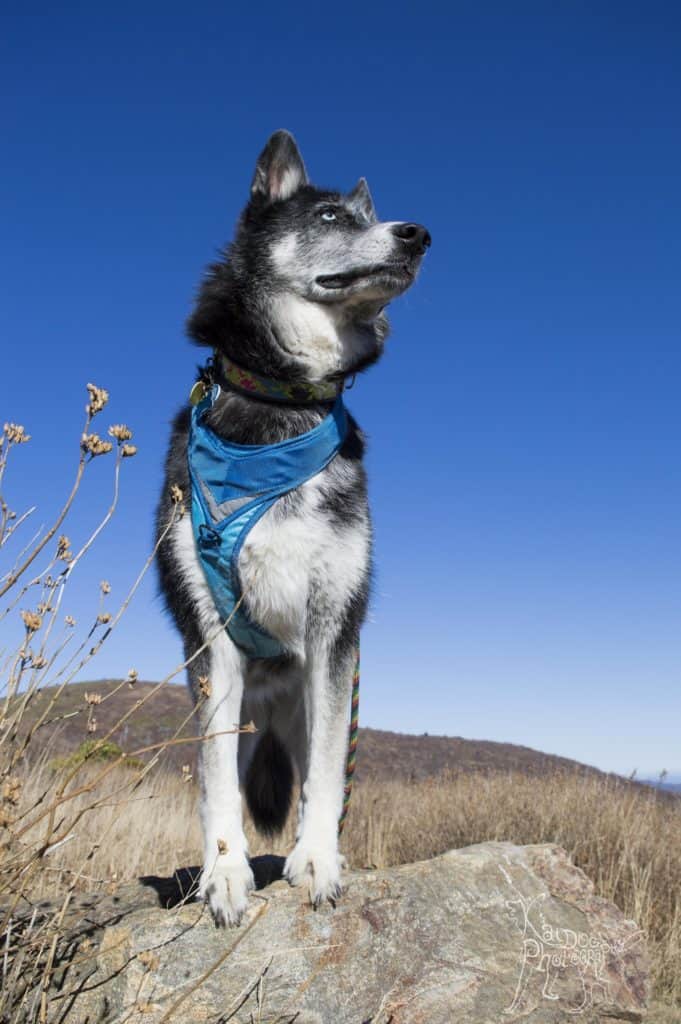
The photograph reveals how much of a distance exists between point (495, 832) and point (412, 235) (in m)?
6.64

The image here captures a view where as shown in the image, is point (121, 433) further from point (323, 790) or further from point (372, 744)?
point (372, 744)

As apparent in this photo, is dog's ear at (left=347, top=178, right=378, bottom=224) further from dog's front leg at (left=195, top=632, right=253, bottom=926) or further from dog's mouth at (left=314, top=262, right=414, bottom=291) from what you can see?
dog's front leg at (left=195, top=632, right=253, bottom=926)

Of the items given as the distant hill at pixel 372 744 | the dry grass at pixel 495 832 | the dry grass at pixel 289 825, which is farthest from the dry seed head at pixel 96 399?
the distant hill at pixel 372 744

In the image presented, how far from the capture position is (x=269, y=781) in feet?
13.7

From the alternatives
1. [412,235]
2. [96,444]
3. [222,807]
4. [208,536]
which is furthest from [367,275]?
[222,807]

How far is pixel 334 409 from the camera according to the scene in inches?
156

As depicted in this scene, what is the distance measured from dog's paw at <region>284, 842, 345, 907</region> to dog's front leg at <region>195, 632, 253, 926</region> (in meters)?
0.21

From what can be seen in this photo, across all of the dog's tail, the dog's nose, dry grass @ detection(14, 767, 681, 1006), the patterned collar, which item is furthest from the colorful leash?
dry grass @ detection(14, 767, 681, 1006)

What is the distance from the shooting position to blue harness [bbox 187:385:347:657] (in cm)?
356

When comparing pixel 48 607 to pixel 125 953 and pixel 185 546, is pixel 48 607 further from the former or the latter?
pixel 125 953

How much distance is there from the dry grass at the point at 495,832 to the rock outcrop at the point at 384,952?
1806mm

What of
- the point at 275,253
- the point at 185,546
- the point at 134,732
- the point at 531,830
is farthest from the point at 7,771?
the point at 134,732

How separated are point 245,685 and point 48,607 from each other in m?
1.36

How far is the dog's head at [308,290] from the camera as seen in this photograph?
393 cm
